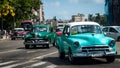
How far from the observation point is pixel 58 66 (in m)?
17.6

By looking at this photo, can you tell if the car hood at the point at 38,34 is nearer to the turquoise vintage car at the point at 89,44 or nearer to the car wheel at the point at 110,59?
the turquoise vintage car at the point at 89,44

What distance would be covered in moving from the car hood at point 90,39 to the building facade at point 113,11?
83694mm

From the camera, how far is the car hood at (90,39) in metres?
18.1

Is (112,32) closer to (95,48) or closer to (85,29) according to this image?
(85,29)

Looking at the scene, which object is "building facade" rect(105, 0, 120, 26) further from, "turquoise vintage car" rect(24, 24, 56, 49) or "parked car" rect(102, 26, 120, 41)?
"turquoise vintage car" rect(24, 24, 56, 49)

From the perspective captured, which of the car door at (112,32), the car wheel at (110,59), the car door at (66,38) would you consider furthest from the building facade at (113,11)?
the car wheel at (110,59)

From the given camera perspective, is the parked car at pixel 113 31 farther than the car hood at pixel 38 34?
Yes

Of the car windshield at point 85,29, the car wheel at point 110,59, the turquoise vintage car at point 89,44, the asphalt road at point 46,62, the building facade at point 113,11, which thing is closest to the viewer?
the asphalt road at point 46,62

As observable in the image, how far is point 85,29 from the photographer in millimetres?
19750

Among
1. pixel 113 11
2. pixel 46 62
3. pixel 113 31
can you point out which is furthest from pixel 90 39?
pixel 113 11

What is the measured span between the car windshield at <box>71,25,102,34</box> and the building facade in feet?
271

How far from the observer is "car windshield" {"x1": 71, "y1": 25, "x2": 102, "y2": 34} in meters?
19.6

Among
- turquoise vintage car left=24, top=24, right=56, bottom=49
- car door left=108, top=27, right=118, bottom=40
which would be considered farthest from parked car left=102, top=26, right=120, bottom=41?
turquoise vintage car left=24, top=24, right=56, bottom=49

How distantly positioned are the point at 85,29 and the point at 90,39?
150 cm
